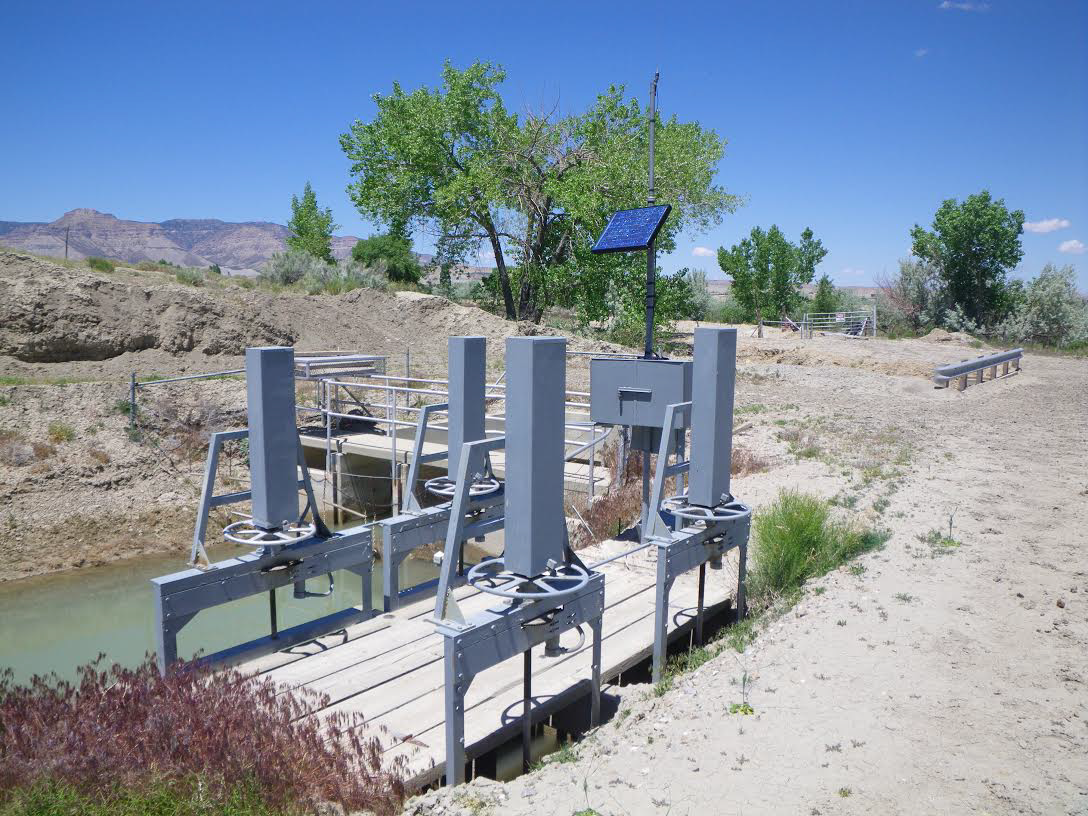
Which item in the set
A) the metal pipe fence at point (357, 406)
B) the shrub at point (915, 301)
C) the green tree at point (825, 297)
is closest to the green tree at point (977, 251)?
the shrub at point (915, 301)

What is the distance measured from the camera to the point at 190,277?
28.0m

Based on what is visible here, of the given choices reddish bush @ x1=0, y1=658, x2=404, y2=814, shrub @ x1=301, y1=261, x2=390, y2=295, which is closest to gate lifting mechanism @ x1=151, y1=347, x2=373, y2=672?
reddish bush @ x1=0, y1=658, x2=404, y2=814

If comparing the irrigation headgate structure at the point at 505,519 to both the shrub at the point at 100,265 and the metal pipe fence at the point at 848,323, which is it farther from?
the metal pipe fence at the point at 848,323

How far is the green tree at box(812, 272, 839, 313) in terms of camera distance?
51750mm

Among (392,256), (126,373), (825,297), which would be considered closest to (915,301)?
(825,297)

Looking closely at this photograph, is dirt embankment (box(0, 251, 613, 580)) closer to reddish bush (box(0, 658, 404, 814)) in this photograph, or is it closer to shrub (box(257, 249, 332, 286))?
shrub (box(257, 249, 332, 286))

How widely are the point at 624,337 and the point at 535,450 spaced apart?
81.5 ft

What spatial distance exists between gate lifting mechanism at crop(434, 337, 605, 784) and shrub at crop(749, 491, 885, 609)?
2.82 metres

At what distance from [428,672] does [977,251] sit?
133ft

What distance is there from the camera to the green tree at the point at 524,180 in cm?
2678

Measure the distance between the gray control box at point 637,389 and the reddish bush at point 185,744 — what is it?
3398 mm

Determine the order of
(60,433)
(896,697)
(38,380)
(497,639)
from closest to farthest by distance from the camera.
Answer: (497,639) → (896,697) → (60,433) → (38,380)

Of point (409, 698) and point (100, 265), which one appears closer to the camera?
point (409, 698)

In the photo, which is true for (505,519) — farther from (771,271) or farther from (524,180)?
(771,271)
